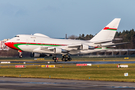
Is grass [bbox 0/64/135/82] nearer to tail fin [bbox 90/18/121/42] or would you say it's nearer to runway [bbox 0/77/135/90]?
runway [bbox 0/77/135/90]

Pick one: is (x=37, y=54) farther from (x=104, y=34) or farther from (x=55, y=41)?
(x=104, y=34)

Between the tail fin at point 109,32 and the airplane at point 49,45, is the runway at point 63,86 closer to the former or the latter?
the airplane at point 49,45

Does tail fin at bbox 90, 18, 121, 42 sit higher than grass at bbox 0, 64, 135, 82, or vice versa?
tail fin at bbox 90, 18, 121, 42

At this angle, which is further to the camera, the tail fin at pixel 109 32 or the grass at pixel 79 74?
the tail fin at pixel 109 32

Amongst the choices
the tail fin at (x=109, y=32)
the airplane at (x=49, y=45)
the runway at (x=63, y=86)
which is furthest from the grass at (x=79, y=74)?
the tail fin at (x=109, y=32)

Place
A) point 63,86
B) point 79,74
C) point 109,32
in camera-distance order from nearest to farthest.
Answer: point 63,86 → point 79,74 → point 109,32

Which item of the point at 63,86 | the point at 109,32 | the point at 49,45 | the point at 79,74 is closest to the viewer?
the point at 63,86

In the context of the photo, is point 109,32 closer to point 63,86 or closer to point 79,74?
point 79,74

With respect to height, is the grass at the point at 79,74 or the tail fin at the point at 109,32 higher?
the tail fin at the point at 109,32

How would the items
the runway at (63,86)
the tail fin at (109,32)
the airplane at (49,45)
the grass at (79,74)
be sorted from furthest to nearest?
the tail fin at (109,32), the airplane at (49,45), the grass at (79,74), the runway at (63,86)

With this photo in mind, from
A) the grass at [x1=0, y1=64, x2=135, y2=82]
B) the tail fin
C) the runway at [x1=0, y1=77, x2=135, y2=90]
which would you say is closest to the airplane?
the tail fin

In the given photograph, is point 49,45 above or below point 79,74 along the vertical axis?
above

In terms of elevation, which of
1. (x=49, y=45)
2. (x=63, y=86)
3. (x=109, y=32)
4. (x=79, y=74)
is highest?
(x=109, y=32)

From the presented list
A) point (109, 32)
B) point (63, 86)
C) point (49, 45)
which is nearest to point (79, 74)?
point (63, 86)
